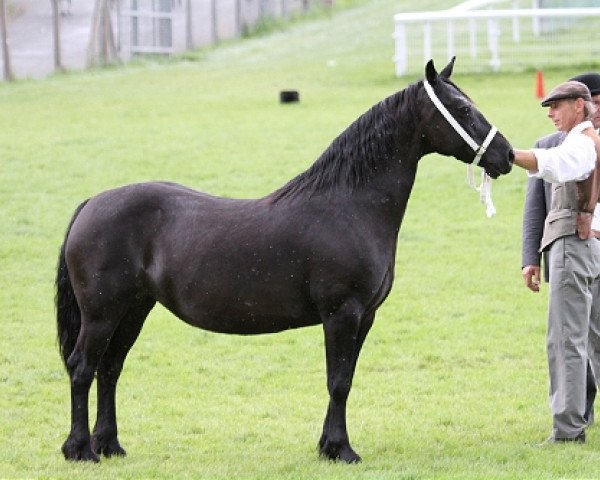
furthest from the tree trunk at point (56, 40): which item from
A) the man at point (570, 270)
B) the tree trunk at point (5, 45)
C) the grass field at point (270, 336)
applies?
the man at point (570, 270)

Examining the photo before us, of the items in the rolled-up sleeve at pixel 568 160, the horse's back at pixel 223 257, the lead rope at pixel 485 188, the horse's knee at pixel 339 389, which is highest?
the rolled-up sleeve at pixel 568 160

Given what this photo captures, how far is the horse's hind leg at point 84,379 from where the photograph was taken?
273 inches

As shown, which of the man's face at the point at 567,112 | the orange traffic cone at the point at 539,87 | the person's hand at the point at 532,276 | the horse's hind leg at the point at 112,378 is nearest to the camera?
the man's face at the point at 567,112

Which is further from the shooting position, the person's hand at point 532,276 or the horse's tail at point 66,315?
the person's hand at point 532,276

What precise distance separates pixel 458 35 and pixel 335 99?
6302 millimetres

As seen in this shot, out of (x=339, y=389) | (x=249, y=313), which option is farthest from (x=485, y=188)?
(x=249, y=313)

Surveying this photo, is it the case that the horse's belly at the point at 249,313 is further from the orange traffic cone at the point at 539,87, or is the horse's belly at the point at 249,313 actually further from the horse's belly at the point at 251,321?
the orange traffic cone at the point at 539,87

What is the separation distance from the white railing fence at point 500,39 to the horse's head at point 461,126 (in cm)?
1853

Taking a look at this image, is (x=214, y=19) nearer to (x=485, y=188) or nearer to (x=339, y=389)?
(x=485, y=188)

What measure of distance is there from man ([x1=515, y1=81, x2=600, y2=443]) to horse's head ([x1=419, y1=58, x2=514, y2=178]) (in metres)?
0.62

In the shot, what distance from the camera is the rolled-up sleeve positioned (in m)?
6.66

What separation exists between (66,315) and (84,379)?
47 centimetres

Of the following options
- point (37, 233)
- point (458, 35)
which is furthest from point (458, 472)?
point (458, 35)

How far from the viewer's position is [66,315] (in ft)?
23.8
